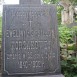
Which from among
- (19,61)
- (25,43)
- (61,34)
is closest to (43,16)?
(25,43)

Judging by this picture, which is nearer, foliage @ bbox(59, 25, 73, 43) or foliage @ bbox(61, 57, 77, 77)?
foliage @ bbox(61, 57, 77, 77)

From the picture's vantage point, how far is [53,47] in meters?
5.49

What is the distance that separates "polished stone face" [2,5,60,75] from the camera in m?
5.42

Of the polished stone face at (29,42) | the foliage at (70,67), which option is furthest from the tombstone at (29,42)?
the foliage at (70,67)

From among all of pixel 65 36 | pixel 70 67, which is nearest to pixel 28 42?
pixel 70 67

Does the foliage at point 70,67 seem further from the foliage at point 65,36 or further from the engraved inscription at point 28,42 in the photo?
the foliage at point 65,36

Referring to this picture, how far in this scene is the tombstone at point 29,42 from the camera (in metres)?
5.41

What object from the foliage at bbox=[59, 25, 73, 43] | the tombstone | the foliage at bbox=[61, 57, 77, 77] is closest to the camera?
the tombstone

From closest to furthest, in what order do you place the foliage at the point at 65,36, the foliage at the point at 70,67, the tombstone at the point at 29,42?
the tombstone at the point at 29,42
the foliage at the point at 70,67
the foliage at the point at 65,36

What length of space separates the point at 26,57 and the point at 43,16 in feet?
2.95

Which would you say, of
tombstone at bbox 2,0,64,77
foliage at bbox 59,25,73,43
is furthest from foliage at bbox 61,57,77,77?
foliage at bbox 59,25,73,43

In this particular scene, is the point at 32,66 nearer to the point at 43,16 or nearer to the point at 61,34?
the point at 43,16

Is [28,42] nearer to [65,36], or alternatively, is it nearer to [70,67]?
[70,67]

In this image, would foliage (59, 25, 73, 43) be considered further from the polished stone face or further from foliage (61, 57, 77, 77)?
the polished stone face
